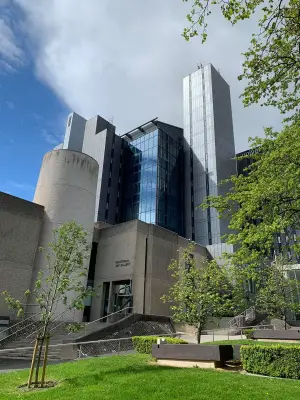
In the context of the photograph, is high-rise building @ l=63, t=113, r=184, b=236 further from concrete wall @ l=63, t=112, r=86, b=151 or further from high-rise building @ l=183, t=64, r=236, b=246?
high-rise building @ l=183, t=64, r=236, b=246

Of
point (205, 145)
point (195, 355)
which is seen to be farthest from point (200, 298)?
point (205, 145)

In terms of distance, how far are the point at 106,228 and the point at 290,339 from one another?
19396 mm

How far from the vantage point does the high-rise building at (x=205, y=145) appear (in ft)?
216

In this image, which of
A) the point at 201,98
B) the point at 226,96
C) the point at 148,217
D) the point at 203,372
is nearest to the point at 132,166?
the point at 148,217

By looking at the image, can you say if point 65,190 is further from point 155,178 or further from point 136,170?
point 136,170

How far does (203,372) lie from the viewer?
8719mm

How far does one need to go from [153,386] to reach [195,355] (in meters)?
3.42

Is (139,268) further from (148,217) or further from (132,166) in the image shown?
(132,166)

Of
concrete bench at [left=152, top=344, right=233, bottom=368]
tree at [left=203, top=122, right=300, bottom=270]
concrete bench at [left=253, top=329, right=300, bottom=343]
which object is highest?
tree at [left=203, top=122, right=300, bottom=270]

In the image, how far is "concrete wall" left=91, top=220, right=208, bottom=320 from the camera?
89.1ft

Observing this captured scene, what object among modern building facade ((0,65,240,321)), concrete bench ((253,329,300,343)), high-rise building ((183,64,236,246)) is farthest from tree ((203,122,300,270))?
high-rise building ((183,64,236,246))

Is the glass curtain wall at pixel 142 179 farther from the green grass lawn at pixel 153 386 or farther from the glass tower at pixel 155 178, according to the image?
the green grass lawn at pixel 153 386

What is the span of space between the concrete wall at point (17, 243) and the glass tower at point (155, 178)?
39.9 metres

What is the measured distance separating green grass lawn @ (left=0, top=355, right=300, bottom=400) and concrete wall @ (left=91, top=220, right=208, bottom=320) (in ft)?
57.4
